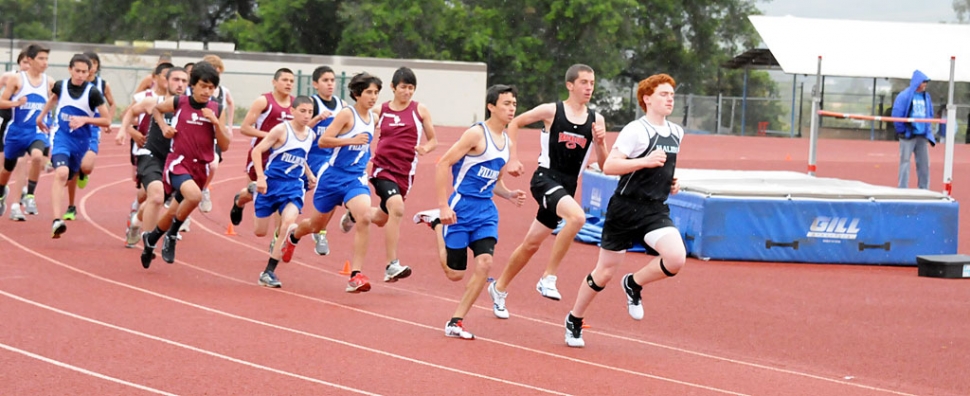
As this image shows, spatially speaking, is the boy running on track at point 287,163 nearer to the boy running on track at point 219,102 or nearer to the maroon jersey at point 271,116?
the maroon jersey at point 271,116

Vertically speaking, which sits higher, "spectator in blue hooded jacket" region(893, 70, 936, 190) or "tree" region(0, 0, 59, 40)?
"tree" region(0, 0, 59, 40)

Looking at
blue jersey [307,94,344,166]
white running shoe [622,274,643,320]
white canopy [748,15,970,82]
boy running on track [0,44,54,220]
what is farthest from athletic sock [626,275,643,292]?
white canopy [748,15,970,82]

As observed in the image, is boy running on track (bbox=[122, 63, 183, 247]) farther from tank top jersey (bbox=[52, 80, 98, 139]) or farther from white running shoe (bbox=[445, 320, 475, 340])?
white running shoe (bbox=[445, 320, 475, 340])

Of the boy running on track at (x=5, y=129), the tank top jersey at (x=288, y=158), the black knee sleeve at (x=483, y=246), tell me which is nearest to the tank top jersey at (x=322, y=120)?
the tank top jersey at (x=288, y=158)

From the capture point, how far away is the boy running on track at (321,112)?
35.3ft

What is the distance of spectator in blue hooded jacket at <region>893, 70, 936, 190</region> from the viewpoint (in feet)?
52.7

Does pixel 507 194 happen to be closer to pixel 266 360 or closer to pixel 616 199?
pixel 616 199

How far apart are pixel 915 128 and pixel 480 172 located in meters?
9.83

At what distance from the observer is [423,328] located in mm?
8180

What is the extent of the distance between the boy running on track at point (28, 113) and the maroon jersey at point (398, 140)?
4537 millimetres

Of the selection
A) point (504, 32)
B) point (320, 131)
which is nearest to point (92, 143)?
point (320, 131)

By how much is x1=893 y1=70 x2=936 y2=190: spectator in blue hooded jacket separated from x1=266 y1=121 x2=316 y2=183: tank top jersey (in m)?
9.06

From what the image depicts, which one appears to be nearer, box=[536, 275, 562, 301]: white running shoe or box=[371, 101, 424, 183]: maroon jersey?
box=[536, 275, 562, 301]: white running shoe

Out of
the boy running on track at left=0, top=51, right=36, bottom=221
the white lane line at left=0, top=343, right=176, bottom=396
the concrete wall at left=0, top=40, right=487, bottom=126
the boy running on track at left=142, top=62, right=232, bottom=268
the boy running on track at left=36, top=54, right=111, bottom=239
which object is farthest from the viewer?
the concrete wall at left=0, top=40, right=487, bottom=126
